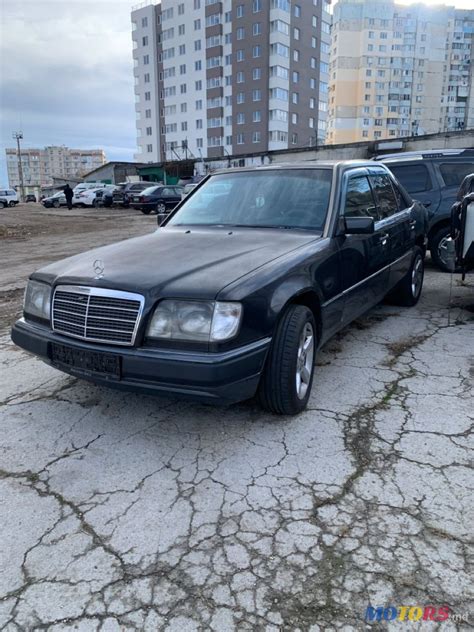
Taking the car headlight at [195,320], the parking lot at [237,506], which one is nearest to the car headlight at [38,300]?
the parking lot at [237,506]

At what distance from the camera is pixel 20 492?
101 inches

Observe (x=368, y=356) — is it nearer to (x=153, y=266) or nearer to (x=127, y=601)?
(x=153, y=266)

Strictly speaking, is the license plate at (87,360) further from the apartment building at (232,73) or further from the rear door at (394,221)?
the apartment building at (232,73)

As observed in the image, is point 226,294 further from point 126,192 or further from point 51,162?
point 51,162

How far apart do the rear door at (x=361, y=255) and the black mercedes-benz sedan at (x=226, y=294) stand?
0.07 ft

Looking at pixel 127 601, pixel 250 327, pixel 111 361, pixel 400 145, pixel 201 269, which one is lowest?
pixel 127 601

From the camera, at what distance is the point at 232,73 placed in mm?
64688

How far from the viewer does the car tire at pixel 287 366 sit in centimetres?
300

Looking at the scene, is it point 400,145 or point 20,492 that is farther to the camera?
point 400,145

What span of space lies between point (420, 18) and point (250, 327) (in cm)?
11189

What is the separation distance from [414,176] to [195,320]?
263 inches

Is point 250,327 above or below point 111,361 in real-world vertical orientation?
above

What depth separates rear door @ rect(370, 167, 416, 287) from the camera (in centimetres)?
489

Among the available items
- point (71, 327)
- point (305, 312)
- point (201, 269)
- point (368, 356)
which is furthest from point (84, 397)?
point (368, 356)
